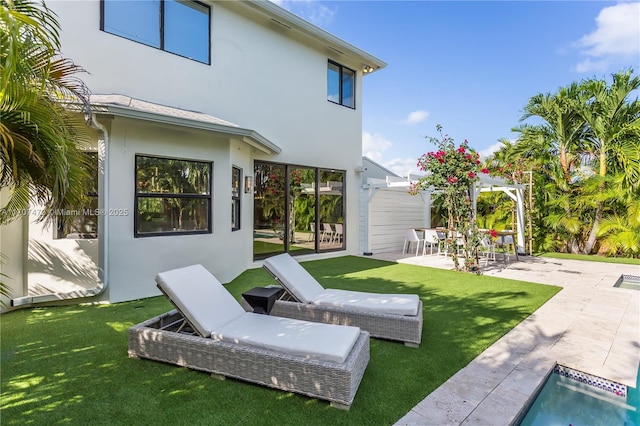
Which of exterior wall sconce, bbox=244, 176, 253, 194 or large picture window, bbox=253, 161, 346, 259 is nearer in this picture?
exterior wall sconce, bbox=244, 176, 253, 194

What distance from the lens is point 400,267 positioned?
10312 mm

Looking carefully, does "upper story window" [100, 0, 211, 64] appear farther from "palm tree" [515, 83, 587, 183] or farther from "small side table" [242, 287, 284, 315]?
"palm tree" [515, 83, 587, 183]

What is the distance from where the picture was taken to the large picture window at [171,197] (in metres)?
6.89

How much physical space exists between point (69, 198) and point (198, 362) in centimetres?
262

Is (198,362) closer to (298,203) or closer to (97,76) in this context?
(97,76)

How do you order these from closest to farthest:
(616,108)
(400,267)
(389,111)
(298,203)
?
(400,267)
(298,203)
(616,108)
(389,111)

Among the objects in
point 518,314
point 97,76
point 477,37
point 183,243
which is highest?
point 477,37

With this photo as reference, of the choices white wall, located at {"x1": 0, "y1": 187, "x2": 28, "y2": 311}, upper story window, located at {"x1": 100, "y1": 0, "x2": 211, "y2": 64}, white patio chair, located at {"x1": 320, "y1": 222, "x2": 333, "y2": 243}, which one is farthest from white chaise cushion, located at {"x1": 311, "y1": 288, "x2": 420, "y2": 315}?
upper story window, located at {"x1": 100, "y1": 0, "x2": 211, "y2": 64}

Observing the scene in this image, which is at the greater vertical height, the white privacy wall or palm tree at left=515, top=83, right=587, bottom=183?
palm tree at left=515, top=83, right=587, bottom=183

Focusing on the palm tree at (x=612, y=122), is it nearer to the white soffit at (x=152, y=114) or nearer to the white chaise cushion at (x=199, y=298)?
the white soffit at (x=152, y=114)

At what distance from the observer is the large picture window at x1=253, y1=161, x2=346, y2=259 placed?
1044 centimetres

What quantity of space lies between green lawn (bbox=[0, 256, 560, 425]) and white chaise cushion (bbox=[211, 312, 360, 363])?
42 cm

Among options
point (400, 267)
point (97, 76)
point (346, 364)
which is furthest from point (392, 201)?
point (346, 364)

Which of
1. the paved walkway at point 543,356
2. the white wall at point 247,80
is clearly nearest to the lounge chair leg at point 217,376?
the paved walkway at point 543,356
